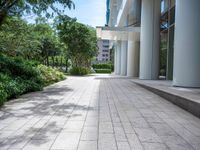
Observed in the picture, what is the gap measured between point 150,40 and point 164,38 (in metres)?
1.39

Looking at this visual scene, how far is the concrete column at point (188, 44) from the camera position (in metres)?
10.6

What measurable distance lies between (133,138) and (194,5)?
8.16 m

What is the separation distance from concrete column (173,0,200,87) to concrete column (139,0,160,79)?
7.82 m

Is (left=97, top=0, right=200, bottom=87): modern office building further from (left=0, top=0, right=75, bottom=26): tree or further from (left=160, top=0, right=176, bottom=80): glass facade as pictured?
(left=0, top=0, right=75, bottom=26): tree

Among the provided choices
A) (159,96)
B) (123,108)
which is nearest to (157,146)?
(123,108)

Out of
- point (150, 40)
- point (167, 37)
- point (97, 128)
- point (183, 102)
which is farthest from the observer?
point (150, 40)

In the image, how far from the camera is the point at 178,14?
11.1m

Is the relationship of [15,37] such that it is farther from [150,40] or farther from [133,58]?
[133,58]

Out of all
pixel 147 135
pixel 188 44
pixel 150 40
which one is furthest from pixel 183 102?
pixel 150 40

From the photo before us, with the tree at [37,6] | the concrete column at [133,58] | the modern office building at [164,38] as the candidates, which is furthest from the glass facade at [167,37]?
the tree at [37,6]

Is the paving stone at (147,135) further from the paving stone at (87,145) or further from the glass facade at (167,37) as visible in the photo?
the glass facade at (167,37)

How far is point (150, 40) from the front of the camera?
19016 millimetres

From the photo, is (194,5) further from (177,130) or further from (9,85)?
(9,85)

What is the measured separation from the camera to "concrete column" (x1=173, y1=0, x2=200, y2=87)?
1061 centimetres
